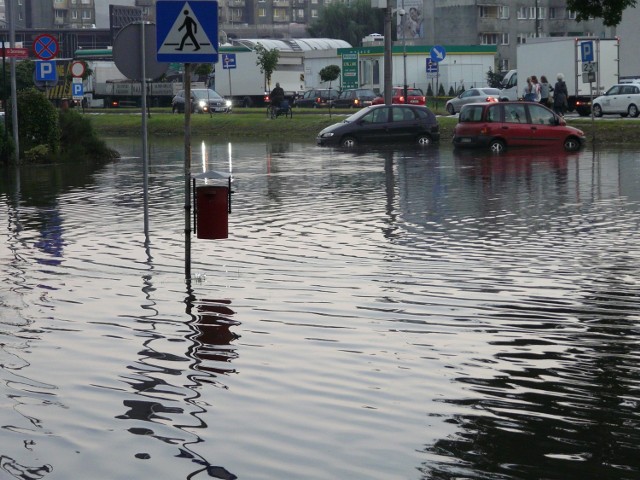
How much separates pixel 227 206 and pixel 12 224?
5935 mm

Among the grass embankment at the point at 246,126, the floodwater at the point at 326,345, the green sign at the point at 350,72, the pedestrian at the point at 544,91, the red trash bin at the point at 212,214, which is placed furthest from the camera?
the green sign at the point at 350,72

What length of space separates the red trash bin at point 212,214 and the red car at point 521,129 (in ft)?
81.3

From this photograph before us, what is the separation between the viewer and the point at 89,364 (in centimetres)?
878

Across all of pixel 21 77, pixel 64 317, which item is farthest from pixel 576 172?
pixel 21 77

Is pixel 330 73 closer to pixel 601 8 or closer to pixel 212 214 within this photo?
pixel 601 8

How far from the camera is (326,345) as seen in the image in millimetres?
9398

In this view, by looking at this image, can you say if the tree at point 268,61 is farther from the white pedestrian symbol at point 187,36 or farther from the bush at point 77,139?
the white pedestrian symbol at point 187,36

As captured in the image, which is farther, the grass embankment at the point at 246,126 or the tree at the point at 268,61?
the tree at the point at 268,61

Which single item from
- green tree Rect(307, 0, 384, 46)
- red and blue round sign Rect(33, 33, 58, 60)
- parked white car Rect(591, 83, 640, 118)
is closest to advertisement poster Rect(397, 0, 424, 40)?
green tree Rect(307, 0, 384, 46)

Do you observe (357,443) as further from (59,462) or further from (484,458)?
(59,462)

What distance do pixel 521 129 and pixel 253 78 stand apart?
4875cm

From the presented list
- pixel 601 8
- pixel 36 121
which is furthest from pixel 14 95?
pixel 601 8

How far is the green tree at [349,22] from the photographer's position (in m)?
161

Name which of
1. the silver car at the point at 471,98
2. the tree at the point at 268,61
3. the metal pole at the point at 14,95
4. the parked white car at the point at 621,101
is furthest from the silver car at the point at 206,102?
the metal pole at the point at 14,95
